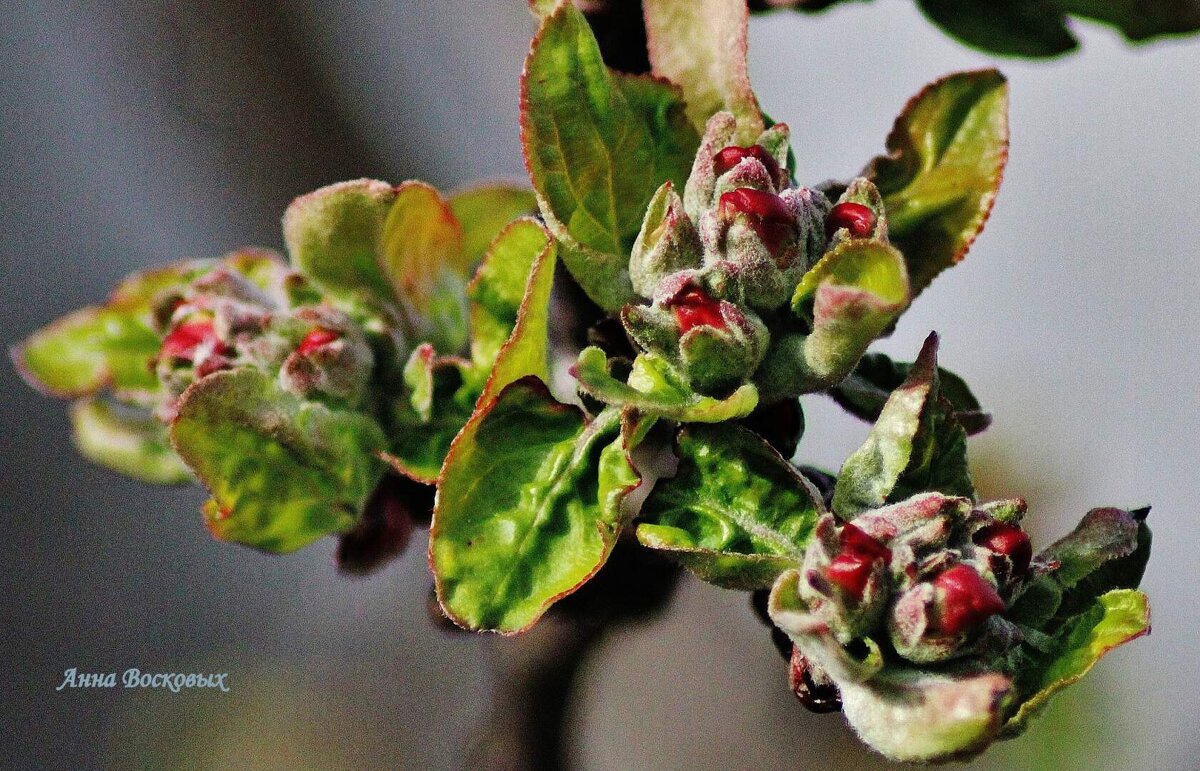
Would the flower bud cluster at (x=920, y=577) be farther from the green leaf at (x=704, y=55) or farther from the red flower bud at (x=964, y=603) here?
the green leaf at (x=704, y=55)

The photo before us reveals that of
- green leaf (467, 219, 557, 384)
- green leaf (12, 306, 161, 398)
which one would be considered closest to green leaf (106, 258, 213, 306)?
green leaf (12, 306, 161, 398)

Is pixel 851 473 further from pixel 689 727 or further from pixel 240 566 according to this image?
pixel 240 566

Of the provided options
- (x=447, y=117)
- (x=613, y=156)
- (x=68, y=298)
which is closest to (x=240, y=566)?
(x=68, y=298)

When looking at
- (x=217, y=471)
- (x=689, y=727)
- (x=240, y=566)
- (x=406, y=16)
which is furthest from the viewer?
(x=406, y=16)

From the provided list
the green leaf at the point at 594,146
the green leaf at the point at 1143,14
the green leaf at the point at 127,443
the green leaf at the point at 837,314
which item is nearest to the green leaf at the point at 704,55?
the green leaf at the point at 594,146

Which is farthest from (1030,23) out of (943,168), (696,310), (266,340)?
(266,340)

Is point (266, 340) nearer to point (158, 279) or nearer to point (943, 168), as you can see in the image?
point (158, 279)

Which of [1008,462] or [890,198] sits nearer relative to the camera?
[890,198]

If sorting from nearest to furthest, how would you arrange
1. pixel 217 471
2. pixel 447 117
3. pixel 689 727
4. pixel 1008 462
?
pixel 217 471 → pixel 689 727 → pixel 1008 462 → pixel 447 117
